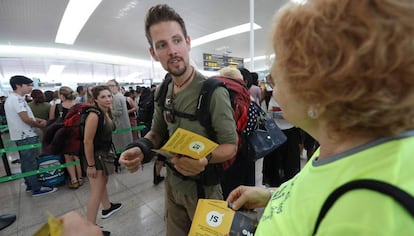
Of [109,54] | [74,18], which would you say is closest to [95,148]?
[74,18]

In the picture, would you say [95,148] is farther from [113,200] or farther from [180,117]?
[180,117]

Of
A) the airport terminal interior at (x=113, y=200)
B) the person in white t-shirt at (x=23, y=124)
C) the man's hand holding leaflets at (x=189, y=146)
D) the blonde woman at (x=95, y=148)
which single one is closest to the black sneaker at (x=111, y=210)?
the airport terminal interior at (x=113, y=200)

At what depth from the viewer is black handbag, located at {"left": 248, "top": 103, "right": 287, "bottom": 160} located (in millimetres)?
1792

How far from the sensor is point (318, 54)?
0.37 meters

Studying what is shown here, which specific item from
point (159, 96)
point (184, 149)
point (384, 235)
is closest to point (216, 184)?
point (184, 149)

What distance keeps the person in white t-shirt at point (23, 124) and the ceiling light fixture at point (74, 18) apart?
357 centimetres

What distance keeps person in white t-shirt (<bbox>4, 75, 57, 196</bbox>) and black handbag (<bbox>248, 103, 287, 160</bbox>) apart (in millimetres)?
3440

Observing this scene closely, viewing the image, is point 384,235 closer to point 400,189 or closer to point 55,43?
point 400,189

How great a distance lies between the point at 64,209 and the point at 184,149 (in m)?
2.92

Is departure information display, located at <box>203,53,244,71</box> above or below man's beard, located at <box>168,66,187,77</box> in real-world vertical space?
above

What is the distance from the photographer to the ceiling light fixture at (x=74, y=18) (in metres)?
5.86

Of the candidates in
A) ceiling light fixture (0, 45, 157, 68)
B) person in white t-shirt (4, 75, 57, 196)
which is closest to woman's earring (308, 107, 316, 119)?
person in white t-shirt (4, 75, 57, 196)

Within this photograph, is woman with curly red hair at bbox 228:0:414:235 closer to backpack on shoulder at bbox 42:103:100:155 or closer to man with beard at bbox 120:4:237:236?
man with beard at bbox 120:4:237:236

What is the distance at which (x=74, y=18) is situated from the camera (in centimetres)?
693
